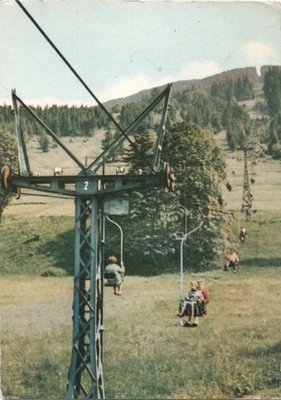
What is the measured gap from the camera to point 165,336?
11359 millimetres

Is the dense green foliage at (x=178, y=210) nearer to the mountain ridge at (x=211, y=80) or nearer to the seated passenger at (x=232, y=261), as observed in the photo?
the seated passenger at (x=232, y=261)

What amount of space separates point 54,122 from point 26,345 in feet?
16.1

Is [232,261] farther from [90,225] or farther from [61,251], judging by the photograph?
[90,225]

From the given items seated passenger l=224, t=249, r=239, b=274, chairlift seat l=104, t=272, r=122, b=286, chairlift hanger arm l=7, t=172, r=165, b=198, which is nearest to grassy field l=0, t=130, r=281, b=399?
seated passenger l=224, t=249, r=239, b=274

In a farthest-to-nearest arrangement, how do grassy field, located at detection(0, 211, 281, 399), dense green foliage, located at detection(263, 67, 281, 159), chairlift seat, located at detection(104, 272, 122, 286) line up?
dense green foliage, located at detection(263, 67, 281, 159)
grassy field, located at detection(0, 211, 281, 399)
chairlift seat, located at detection(104, 272, 122, 286)

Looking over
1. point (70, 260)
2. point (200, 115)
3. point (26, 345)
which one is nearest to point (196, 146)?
point (200, 115)

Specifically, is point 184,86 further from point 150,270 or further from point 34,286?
point 34,286

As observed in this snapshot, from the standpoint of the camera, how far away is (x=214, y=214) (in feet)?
40.9

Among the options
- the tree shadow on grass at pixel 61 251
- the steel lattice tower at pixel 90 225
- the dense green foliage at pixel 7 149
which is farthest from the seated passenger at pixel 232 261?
the dense green foliage at pixel 7 149

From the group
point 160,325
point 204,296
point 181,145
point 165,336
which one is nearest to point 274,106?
point 181,145

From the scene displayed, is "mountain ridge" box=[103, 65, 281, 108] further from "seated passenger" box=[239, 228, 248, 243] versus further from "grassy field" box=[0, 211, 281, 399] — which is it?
"seated passenger" box=[239, 228, 248, 243]

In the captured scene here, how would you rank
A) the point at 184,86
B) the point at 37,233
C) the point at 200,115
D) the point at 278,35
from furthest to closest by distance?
the point at 37,233
the point at 200,115
the point at 184,86
the point at 278,35

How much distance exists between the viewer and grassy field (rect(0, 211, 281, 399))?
10711 millimetres

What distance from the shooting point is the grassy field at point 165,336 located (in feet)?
35.1
